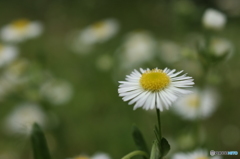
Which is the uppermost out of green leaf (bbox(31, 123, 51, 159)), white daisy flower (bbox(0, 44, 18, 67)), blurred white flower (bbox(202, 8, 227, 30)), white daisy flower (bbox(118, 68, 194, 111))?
white daisy flower (bbox(0, 44, 18, 67))

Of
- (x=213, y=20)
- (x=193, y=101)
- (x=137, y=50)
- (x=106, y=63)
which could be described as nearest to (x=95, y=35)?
(x=137, y=50)

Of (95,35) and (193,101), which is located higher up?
(95,35)

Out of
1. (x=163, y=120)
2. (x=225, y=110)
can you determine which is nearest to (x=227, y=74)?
(x=225, y=110)

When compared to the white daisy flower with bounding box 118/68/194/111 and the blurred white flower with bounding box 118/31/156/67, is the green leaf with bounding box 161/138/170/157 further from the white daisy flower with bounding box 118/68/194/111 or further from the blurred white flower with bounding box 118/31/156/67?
the blurred white flower with bounding box 118/31/156/67

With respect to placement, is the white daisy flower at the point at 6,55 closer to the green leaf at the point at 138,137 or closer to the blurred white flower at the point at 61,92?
the blurred white flower at the point at 61,92

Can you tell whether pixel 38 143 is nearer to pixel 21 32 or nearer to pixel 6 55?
pixel 6 55

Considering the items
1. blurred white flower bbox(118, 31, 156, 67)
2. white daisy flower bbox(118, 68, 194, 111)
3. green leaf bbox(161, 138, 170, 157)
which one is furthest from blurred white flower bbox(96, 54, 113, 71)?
green leaf bbox(161, 138, 170, 157)
